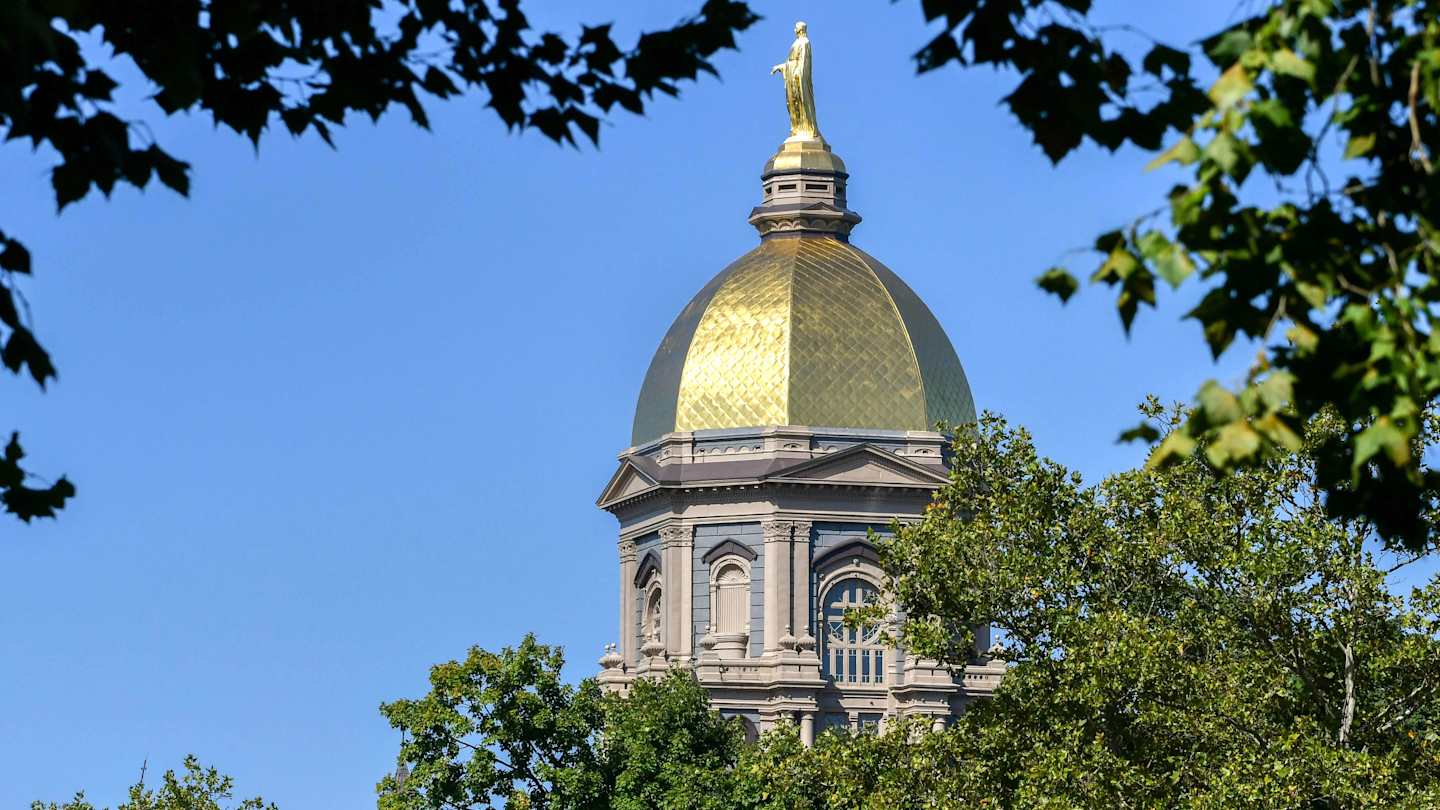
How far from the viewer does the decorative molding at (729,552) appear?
10269 centimetres

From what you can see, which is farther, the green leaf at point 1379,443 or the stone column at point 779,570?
the stone column at point 779,570

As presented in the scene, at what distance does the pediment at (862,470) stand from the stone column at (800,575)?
1.63 meters

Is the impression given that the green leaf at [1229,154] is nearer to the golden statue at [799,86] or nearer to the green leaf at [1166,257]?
the green leaf at [1166,257]

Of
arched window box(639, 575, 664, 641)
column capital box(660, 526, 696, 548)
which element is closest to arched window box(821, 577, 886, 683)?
column capital box(660, 526, 696, 548)

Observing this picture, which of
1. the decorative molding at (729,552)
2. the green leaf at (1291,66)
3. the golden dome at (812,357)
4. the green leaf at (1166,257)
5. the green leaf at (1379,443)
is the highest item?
the golden dome at (812,357)

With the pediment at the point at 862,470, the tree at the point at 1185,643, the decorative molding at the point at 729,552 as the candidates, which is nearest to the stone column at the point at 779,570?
the decorative molding at the point at 729,552

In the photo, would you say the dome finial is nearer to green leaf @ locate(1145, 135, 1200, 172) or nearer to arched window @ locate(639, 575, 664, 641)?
arched window @ locate(639, 575, 664, 641)

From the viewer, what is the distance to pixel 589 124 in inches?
787

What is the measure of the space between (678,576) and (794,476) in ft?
17.7

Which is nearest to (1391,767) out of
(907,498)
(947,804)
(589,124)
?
(947,804)

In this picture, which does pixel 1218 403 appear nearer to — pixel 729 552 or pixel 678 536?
pixel 729 552

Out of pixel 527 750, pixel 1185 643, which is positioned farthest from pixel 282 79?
pixel 527 750

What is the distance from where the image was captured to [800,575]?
334 feet

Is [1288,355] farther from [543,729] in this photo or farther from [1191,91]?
[543,729]
